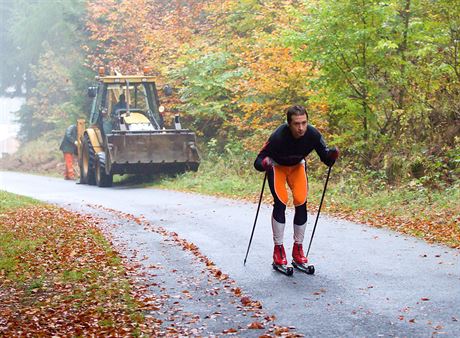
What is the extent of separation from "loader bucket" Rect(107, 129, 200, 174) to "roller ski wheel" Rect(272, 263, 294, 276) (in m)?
15.6

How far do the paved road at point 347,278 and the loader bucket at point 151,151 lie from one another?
9.28m

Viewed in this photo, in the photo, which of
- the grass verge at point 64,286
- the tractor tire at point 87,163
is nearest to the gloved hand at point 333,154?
the grass verge at point 64,286

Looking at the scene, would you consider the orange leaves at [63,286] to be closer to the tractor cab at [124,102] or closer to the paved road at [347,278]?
the paved road at [347,278]

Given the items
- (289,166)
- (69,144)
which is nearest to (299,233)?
(289,166)

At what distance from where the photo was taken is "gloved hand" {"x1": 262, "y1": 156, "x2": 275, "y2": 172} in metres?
9.03

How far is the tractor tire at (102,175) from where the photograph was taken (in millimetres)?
25516

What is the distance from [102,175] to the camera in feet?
84.6

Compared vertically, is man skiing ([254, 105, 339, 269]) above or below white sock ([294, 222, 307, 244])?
above

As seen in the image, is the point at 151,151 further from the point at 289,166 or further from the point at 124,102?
the point at 289,166

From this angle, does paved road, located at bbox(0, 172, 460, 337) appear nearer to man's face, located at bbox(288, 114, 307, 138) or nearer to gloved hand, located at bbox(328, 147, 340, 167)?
gloved hand, located at bbox(328, 147, 340, 167)

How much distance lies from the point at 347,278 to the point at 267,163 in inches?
59.2

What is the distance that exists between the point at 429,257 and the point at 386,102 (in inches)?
352

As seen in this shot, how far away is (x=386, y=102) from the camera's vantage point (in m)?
18.1

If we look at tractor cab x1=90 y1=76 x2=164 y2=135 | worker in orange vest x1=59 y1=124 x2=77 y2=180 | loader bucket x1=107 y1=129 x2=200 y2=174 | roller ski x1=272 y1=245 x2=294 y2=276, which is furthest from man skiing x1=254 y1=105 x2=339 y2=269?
worker in orange vest x1=59 y1=124 x2=77 y2=180
